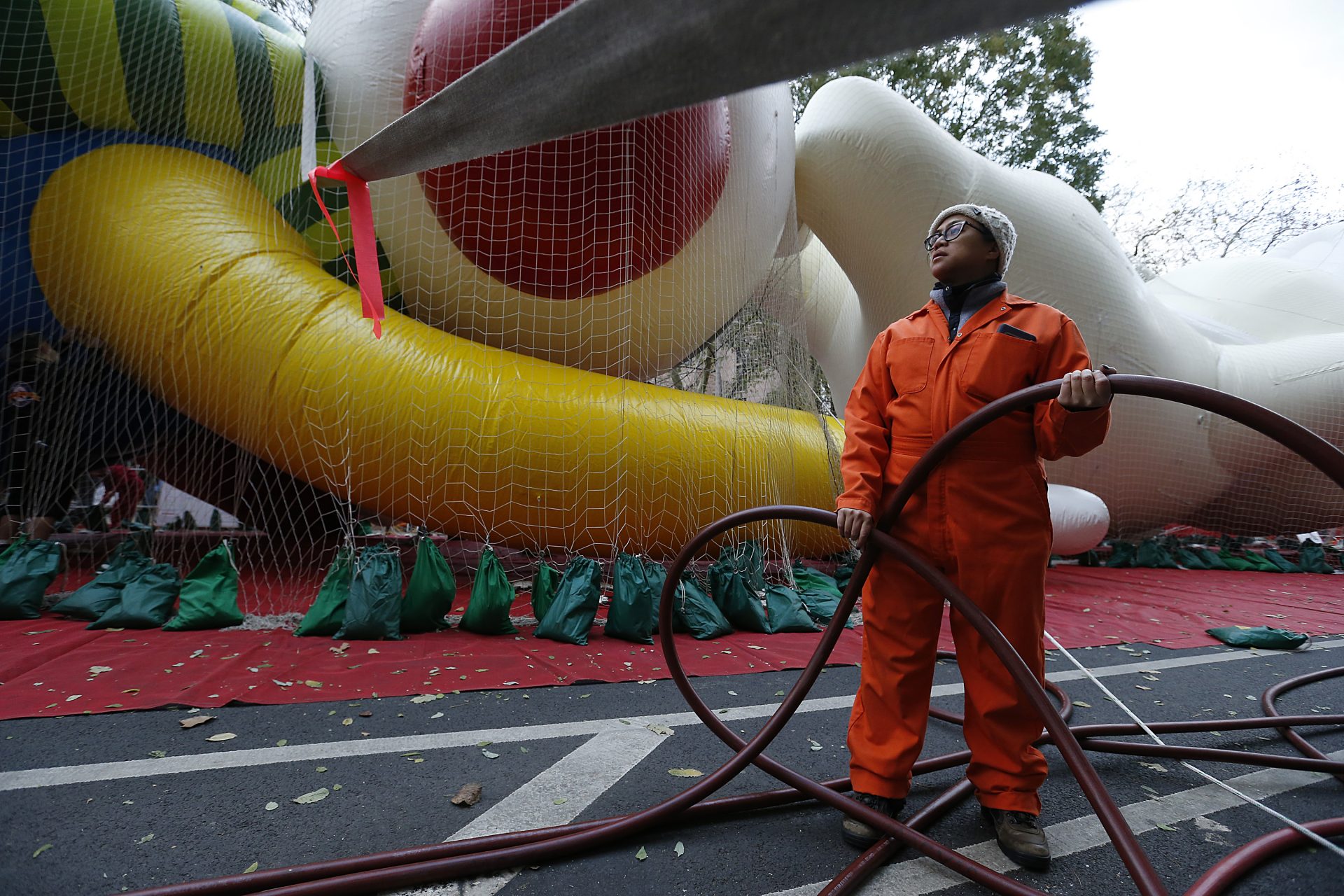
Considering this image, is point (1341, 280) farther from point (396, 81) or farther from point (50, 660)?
point (50, 660)

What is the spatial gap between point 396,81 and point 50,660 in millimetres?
3541

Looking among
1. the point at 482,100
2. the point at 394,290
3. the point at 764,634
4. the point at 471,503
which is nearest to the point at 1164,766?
Result: the point at 764,634

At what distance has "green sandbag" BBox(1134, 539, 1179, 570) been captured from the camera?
773 centimetres

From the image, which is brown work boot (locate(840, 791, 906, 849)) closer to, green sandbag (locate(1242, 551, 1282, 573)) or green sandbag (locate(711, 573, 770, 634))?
green sandbag (locate(711, 573, 770, 634))

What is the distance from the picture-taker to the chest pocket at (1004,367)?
1706 mm

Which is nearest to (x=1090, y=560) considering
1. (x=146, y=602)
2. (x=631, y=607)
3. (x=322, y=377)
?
(x=631, y=607)

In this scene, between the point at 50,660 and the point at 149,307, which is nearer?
the point at 50,660

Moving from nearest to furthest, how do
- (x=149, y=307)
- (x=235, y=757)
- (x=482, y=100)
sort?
(x=482, y=100)
(x=235, y=757)
(x=149, y=307)

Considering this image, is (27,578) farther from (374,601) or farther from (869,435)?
(869,435)

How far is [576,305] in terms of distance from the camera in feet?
15.0

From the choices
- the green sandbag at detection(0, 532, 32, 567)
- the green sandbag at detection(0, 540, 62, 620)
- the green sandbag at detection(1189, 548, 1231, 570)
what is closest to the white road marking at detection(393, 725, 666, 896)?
the green sandbag at detection(0, 540, 62, 620)

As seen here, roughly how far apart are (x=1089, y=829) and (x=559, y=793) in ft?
4.78

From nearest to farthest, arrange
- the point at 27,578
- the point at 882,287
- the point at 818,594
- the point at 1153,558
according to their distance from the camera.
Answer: the point at 27,578 < the point at 818,594 < the point at 882,287 < the point at 1153,558

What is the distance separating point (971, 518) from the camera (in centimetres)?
169
